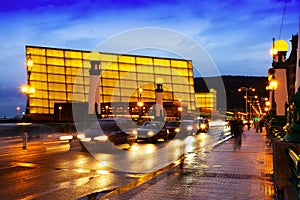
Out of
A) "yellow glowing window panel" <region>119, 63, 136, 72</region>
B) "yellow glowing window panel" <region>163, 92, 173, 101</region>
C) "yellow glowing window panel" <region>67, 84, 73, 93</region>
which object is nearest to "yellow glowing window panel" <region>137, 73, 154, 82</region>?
"yellow glowing window panel" <region>119, 63, 136, 72</region>

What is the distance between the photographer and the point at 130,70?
78.2 m

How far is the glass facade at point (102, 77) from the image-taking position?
226 ft

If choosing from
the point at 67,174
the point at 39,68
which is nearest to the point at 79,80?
the point at 39,68

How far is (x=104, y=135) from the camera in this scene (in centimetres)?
1983

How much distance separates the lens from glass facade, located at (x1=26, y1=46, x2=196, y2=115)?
69000 mm

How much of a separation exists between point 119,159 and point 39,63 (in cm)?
5664

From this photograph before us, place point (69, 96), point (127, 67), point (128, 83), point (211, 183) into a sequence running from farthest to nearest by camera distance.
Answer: point (127, 67), point (128, 83), point (69, 96), point (211, 183)

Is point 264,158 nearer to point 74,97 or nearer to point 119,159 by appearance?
point 119,159

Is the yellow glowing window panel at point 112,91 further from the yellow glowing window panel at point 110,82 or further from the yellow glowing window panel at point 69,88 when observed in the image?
the yellow glowing window panel at point 69,88

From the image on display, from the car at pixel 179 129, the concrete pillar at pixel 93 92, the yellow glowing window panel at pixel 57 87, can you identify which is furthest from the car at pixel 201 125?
the yellow glowing window panel at pixel 57 87

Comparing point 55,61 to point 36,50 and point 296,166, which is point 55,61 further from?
point 296,166

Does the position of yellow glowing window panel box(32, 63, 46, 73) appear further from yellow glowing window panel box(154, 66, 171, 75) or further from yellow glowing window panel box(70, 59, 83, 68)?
yellow glowing window panel box(154, 66, 171, 75)

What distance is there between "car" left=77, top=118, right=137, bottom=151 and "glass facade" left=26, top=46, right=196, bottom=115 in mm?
47302

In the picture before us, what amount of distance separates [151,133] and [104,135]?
7198 millimetres
